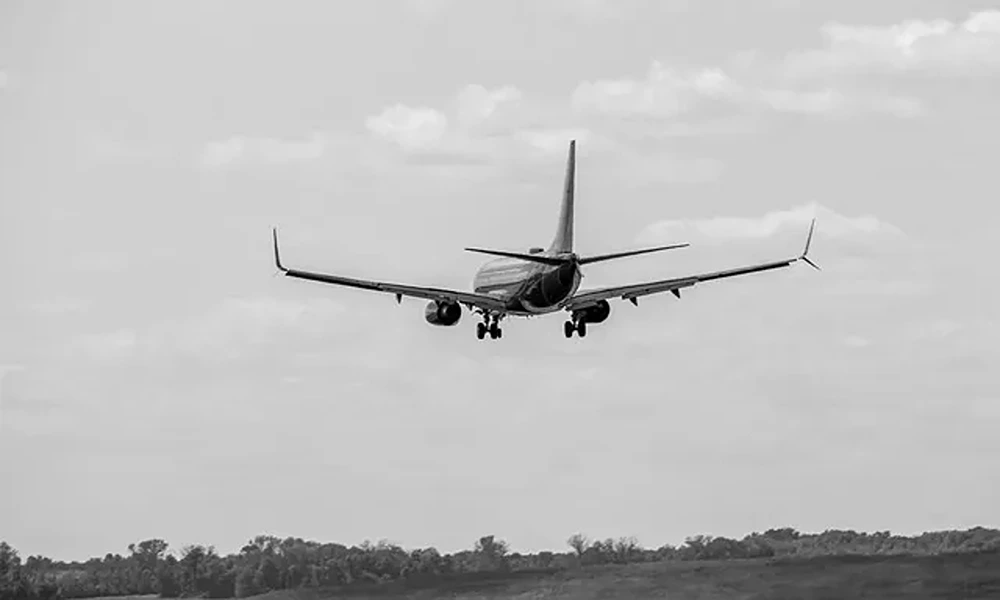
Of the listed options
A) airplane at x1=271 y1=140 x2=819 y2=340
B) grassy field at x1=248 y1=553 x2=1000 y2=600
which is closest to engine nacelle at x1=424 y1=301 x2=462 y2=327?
airplane at x1=271 y1=140 x2=819 y2=340

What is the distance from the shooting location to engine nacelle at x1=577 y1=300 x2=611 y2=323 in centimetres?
13975

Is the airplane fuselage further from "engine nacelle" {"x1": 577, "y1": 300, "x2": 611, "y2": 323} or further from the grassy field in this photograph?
the grassy field

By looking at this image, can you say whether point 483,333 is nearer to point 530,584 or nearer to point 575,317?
point 575,317

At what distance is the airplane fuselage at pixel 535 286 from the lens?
13600cm

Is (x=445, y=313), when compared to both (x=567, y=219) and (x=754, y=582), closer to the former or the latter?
(x=567, y=219)

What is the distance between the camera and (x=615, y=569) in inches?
7431

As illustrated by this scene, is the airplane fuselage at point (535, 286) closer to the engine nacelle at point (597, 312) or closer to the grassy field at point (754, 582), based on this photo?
the engine nacelle at point (597, 312)

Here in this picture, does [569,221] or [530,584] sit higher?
[569,221]

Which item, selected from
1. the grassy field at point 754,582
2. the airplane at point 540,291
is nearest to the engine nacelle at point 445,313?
the airplane at point 540,291

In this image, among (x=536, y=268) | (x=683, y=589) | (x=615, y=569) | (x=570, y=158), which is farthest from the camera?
(x=615, y=569)

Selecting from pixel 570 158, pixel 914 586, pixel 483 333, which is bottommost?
pixel 914 586

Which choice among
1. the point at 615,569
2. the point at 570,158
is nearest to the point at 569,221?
the point at 570,158

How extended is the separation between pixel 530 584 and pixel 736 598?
26612 millimetres

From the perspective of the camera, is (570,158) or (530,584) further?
(530,584)
